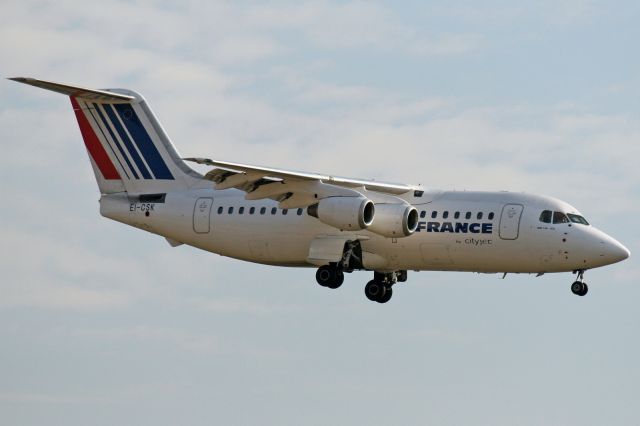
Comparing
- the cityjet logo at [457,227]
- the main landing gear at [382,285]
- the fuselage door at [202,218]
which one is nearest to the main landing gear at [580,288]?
the cityjet logo at [457,227]

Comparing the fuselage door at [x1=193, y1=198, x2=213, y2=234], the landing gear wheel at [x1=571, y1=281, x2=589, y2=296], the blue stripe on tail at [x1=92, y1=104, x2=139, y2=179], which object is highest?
the blue stripe on tail at [x1=92, y1=104, x2=139, y2=179]

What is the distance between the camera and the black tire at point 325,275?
102 ft

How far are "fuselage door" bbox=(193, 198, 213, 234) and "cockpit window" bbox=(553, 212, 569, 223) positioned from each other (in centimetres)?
803

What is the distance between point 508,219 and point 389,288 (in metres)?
3.94

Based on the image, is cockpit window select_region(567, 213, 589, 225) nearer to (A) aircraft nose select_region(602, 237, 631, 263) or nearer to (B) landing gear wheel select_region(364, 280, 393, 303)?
(A) aircraft nose select_region(602, 237, 631, 263)

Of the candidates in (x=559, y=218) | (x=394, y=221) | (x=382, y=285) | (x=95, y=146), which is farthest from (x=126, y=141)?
(x=559, y=218)

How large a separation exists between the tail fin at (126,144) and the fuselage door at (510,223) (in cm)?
790

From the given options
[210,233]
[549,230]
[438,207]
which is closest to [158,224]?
[210,233]

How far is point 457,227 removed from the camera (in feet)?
98.9

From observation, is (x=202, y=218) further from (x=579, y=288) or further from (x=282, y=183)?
(x=579, y=288)

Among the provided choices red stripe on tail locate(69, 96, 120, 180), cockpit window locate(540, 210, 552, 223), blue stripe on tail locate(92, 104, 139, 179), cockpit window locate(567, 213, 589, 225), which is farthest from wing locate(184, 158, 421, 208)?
red stripe on tail locate(69, 96, 120, 180)

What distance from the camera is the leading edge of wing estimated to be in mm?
28394

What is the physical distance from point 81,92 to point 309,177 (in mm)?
6361

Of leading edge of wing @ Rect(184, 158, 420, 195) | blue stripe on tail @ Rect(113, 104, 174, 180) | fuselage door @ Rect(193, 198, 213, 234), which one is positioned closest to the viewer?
leading edge of wing @ Rect(184, 158, 420, 195)
